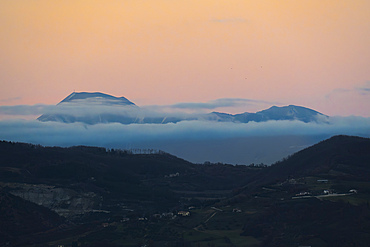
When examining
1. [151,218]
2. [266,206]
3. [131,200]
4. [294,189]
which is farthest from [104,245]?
[131,200]

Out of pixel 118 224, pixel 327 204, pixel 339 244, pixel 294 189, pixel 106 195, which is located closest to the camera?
pixel 339 244

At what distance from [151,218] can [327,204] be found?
37.9 m

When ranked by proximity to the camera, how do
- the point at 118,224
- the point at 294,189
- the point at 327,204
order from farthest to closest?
the point at 294,189, the point at 118,224, the point at 327,204

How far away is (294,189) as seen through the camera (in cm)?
16425

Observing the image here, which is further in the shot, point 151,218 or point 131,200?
point 131,200

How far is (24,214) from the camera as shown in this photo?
165m

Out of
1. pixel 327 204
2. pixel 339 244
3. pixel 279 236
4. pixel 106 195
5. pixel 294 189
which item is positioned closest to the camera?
pixel 339 244

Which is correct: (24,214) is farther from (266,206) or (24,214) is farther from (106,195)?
(266,206)

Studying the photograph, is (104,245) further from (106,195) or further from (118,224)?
(106,195)

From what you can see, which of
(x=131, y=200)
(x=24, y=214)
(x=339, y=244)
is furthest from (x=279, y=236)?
(x=131, y=200)

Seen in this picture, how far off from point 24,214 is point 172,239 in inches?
1690

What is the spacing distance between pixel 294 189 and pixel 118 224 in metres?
39.3

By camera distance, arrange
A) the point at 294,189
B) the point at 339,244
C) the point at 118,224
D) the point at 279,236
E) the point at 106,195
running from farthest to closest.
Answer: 1. the point at 106,195
2. the point at 294,189
3. the point at 118,224
4. the point at 279,236
5. the point at 339,244

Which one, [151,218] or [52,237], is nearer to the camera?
[52,237]
